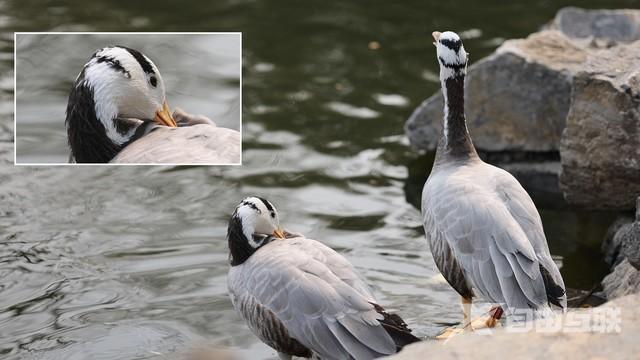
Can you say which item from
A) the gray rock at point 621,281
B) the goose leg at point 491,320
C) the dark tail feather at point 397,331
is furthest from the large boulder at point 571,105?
the dark tail feather at point 397,331

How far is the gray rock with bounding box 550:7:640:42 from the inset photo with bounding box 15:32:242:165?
2439 millimetres

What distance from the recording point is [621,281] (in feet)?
20.5

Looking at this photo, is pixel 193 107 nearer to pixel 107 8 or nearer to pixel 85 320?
pixel 85 320

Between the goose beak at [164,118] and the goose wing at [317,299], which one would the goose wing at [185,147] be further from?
the goose wing at [317,299]

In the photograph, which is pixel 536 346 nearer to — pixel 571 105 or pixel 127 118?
pixel 127 118

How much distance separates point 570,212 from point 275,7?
3938 millimetres

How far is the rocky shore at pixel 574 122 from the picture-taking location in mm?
6250

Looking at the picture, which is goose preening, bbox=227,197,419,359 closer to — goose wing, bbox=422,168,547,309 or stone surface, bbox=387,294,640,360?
goose wing, bbox=422,168,547,309

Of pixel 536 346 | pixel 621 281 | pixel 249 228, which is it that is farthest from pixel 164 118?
pixel 621 281

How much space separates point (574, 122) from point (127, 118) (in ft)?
9.34

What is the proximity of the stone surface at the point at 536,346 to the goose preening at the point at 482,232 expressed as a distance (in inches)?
45.3

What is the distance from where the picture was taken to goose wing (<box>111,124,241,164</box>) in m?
5.07

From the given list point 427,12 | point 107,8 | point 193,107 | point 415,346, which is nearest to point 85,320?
point 193,107

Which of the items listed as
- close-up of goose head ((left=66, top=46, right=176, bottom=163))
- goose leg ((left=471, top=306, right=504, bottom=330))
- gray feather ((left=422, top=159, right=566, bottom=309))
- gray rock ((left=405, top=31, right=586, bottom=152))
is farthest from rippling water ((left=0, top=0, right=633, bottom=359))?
close-up of goose head ((left=66, top=46, right=176, bottom=163))
